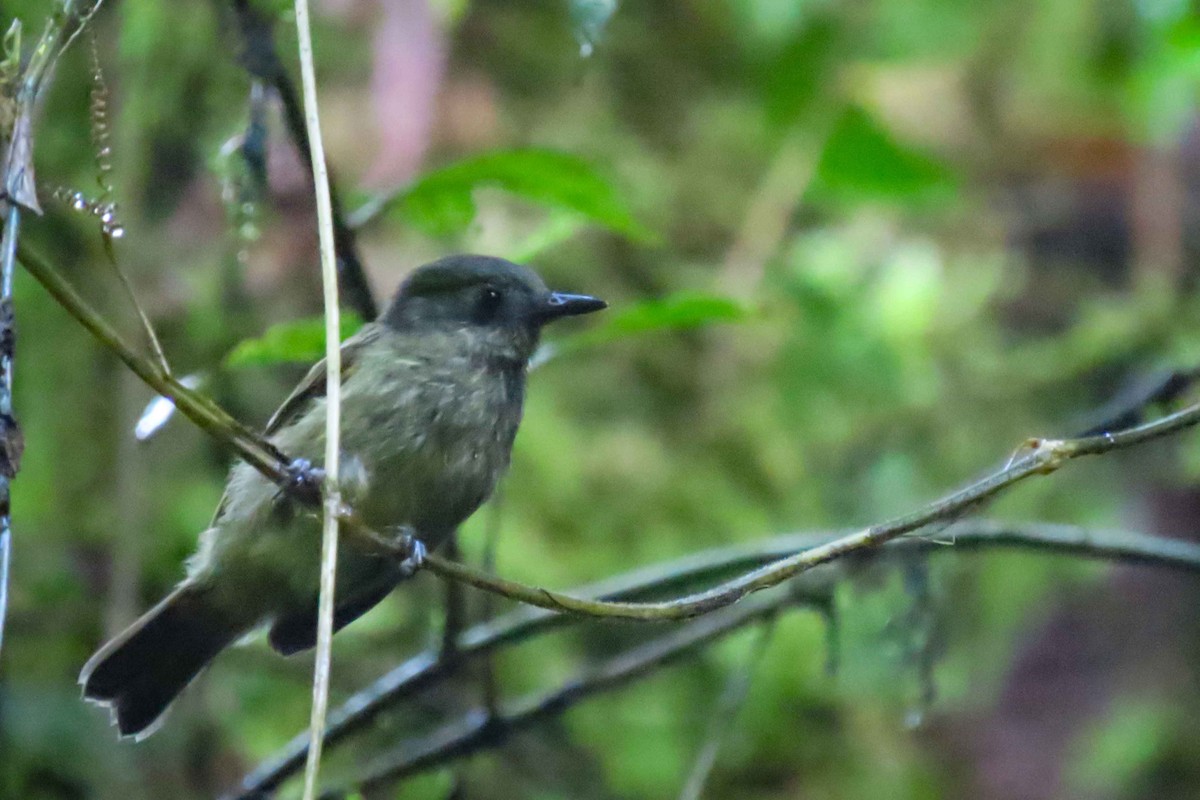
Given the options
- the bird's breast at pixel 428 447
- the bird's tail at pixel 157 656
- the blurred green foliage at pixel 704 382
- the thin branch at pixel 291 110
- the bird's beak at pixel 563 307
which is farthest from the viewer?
the blurred green foliage at pixel 704 382

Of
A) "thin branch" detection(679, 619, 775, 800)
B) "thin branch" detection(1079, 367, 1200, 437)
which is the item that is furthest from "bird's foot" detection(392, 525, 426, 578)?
"thin branch" detection(1079, 367, 1200, 437)

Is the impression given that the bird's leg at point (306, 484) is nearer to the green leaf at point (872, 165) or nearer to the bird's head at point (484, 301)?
the bird's head at point (484, 301)

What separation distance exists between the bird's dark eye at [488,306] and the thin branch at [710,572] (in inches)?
26.6

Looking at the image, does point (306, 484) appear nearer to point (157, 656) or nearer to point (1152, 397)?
point (157, 656)

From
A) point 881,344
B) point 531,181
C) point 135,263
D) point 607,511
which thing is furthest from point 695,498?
point 531,181

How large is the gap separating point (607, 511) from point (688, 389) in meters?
0.75

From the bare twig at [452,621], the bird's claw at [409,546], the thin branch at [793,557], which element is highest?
the bird's claw at [409,546]

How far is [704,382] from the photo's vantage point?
5824 mm

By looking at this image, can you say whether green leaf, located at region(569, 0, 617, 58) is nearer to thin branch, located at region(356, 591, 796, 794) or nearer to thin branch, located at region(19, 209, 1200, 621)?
thin branch, located at region(19, 209, 1200, 621)

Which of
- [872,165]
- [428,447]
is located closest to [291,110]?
[428,447]

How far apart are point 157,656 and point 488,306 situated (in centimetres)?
103

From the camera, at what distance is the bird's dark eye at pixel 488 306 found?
321 centimetres

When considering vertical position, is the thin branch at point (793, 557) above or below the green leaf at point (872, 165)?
below

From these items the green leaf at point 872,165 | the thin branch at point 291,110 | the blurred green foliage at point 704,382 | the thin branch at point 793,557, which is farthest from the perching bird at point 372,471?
the green leaf at point 872,165
